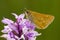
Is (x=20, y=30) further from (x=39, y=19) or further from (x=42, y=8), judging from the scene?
(x=42, y=8)

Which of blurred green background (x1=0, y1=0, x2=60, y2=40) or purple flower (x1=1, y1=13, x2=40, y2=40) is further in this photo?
blurred green background (x1=0, y1=0, x2=60, y2=40)

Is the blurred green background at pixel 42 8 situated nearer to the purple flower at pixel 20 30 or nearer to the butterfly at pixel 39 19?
the butterfly at pixel 39 19

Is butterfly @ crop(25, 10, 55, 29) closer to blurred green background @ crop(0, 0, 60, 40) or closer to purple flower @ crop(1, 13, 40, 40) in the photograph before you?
purple flower @ crop(1, 13, 40, 40)

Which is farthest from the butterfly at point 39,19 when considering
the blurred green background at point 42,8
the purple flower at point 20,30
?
the blurred green background at point 42,8

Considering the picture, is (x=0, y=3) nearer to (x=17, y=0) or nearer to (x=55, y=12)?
(x=17, y=0)

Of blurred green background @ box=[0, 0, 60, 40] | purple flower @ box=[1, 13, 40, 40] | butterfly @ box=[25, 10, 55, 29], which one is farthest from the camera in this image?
blurred green background @ box=[0, 0, 60, 40]

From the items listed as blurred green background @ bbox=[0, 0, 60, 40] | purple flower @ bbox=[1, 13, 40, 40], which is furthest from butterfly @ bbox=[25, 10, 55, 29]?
blurred green background @ bbox=[0, 0, 60, 40]
